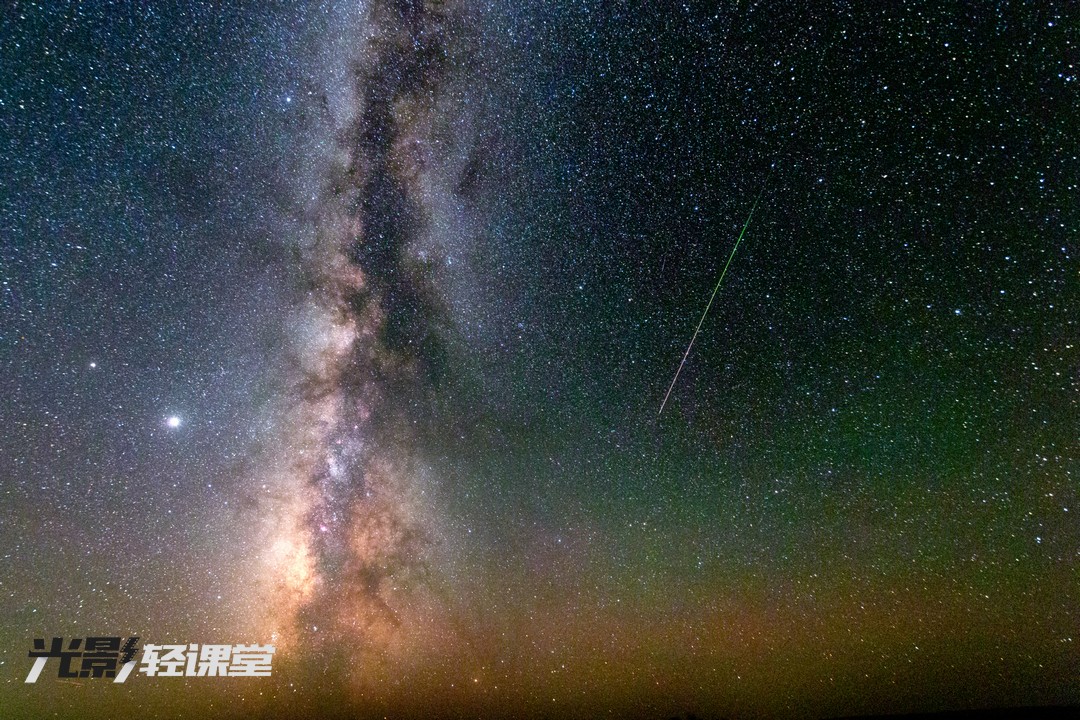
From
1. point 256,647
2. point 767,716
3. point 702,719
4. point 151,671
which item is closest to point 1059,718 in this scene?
point 767,716

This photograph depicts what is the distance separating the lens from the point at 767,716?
74.3 ft

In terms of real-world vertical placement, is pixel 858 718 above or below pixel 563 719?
below

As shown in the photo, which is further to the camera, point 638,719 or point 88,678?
point 638,719

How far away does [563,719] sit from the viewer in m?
28.1

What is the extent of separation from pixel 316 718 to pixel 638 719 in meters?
18.8

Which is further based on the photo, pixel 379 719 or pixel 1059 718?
pixel 379 719

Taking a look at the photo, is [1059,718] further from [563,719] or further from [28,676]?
[28,676]

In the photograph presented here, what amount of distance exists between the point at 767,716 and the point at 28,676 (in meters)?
26.3

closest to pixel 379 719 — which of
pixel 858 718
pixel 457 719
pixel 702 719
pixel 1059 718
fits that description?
pixel 457 719

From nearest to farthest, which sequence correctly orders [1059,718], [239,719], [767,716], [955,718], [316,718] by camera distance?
[1059,718] < [316,718] < [767,716] < [955,718] < [239,719]

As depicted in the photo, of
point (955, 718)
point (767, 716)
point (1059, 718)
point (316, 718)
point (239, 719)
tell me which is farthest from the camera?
point (239, 719)

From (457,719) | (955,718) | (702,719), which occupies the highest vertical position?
(457,719)

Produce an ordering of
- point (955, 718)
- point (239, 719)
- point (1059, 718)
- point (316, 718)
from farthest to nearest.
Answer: point (239, 719)
point (955, 718)
point (316, 718)
point (1059, 718)

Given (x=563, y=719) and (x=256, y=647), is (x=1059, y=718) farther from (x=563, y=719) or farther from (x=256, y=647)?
(x=256, y=647)
